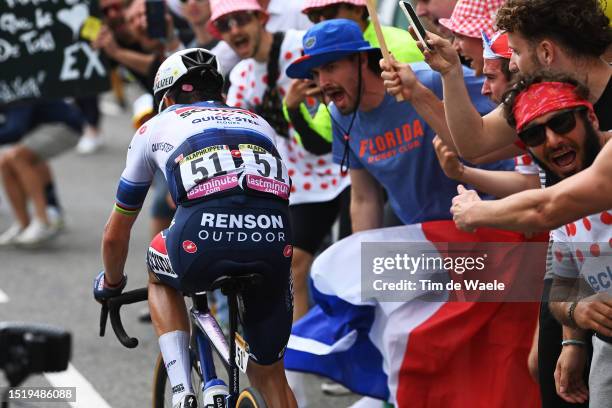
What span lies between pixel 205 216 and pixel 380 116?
119cm

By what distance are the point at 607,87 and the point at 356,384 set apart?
6.89 feet

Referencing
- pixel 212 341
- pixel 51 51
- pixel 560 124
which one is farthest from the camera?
pixel 51 51

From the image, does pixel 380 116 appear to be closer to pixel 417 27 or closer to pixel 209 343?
pixel 417 27

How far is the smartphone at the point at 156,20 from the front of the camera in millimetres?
8070

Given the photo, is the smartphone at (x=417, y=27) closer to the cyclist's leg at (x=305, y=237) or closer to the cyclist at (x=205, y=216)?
the cyclist at (x=205, y=216)

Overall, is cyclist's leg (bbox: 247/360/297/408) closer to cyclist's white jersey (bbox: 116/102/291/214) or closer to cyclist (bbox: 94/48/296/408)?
cyclist (bbox: 94/48/296/408)

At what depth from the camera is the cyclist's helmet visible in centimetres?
493

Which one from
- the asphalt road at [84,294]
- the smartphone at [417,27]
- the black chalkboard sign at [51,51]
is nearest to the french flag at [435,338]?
the smartphone at [417,27]

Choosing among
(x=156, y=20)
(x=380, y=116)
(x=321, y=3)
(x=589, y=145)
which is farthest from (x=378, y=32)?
(x=156, y=20)

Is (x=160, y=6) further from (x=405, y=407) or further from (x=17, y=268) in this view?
(x=405, y=407)

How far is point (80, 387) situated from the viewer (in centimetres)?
682

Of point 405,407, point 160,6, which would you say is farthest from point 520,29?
point 160,6

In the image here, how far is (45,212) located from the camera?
10.8 meters

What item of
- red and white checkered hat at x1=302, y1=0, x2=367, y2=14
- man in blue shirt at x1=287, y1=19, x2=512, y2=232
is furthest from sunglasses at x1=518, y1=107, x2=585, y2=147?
red and white checkered hat at x1=302, y1=0, x2=367, y2=14
